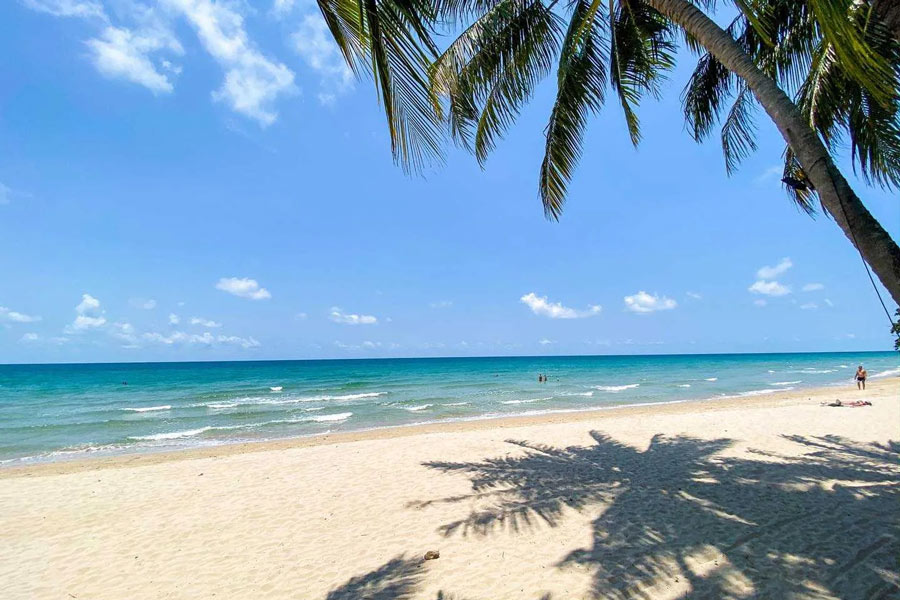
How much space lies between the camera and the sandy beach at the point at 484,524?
3.77 metres

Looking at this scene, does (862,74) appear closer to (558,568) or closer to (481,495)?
(558,568)

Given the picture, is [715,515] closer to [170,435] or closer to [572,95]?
[572,95]

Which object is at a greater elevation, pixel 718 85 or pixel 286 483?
pixel 718 85

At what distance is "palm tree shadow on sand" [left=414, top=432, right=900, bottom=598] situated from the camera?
355 cm

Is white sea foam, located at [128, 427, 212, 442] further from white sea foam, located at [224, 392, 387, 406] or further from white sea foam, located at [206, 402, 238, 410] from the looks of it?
white sea foam, located at [224, 392, 387, 406]

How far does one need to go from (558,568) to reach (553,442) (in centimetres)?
591

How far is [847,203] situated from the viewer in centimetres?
268

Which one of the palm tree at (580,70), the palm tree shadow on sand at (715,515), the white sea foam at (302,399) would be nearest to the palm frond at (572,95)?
the palm tree at (580,70)

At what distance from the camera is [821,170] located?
2816 mm

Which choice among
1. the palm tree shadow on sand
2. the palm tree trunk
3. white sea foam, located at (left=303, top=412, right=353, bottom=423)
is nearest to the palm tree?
the palm tree trunk

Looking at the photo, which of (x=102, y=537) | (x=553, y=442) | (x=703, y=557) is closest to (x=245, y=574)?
(x=102, y=537)

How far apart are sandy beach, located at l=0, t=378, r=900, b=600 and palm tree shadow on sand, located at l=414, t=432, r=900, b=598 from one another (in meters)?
0.02

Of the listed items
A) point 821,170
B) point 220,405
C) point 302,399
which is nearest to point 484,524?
point 821,170

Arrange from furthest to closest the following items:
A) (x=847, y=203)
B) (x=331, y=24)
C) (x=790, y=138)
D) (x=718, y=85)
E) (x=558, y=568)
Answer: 1. (x=718, y=85)
2. (x=558, y=568)
3. (x=790, y=138)
4. (x=847, y=203)
5. (x=331, y=24)
